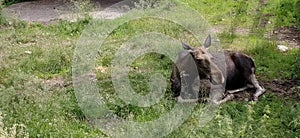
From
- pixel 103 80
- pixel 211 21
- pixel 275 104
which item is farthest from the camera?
pixel 211 21

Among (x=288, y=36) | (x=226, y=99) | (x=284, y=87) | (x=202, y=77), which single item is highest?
(x=202, y=77)

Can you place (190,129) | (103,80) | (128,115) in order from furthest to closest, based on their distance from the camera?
1. (103,80)
2. (128,115)
3. (190,129)

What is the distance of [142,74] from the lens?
714 centimetres

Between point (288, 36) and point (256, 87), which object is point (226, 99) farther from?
point (288, 36)

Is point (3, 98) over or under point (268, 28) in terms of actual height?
over

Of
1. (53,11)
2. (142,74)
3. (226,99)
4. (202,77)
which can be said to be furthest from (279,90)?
(53,11)

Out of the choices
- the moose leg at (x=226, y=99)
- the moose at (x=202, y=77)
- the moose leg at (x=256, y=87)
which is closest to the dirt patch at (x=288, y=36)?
the moose leg at (x=256, y=87)

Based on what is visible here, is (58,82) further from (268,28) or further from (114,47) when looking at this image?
(268,28)

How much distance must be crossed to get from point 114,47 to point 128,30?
38.2 inches

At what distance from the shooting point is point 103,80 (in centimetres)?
709

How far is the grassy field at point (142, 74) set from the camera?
17.7 feet

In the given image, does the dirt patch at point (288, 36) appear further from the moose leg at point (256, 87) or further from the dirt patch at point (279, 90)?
the moose leg at point (256, 87)

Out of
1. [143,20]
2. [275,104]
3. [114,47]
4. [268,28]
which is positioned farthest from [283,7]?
[275,104]

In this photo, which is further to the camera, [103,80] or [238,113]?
[103,80]
